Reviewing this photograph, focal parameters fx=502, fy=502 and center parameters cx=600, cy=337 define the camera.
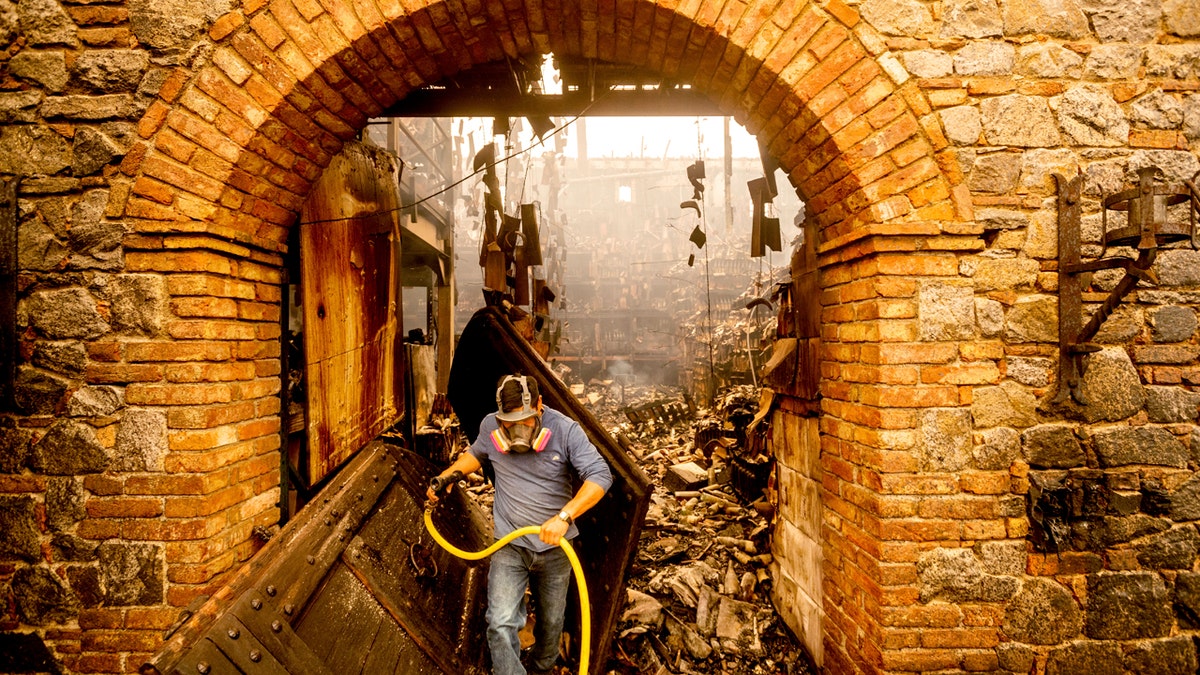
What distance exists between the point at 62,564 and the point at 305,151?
2425mm

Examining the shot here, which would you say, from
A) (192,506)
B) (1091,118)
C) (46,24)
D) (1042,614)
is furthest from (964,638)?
(46,24)

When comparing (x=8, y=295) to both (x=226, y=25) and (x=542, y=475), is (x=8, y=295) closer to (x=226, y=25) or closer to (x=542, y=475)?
(x=226, y=25)

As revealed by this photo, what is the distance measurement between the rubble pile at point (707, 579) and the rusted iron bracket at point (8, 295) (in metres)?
3.29

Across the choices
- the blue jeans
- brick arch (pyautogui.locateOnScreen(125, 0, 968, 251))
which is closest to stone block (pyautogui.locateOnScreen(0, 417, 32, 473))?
brick arch (pyautogui.locateOnScreen(125, 0, 968, 251))

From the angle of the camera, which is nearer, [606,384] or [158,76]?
[158,76]

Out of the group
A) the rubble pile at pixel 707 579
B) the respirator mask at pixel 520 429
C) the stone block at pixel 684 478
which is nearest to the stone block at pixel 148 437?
the respirator mask at pixel 520 429

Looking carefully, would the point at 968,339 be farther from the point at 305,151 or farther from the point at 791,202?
the point at 791,202

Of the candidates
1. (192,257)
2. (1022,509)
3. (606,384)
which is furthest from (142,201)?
(606,384)

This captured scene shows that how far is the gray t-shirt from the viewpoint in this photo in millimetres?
3115

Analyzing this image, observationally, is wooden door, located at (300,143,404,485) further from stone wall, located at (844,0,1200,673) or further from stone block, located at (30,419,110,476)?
stone wall, located at (844,0,1200,673)

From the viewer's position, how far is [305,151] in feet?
9.27

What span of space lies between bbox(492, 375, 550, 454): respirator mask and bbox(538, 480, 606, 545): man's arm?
381 mm

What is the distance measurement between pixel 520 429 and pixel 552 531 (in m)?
0.64

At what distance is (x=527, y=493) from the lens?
3162 mm
